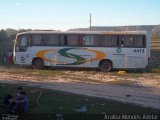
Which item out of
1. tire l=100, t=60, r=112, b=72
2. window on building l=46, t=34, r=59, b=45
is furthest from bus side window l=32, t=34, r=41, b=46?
tire l=100, t=60, r=112, b=72

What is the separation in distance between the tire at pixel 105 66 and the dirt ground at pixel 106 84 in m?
1.07

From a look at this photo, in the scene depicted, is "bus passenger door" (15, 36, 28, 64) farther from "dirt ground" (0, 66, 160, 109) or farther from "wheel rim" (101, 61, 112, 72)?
"wheel rim" (101, 61, 112, 72)

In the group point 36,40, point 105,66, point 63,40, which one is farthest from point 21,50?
point 105,66

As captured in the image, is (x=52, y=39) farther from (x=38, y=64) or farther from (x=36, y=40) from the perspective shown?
(x=38, y=64)

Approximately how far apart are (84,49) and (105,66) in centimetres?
194

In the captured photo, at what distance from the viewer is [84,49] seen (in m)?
29.8

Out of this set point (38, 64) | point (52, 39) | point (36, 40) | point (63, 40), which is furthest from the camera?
point (38, 64)

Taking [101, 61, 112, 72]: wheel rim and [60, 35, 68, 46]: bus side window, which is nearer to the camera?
[101, 61, 112, 72]: wheel rim

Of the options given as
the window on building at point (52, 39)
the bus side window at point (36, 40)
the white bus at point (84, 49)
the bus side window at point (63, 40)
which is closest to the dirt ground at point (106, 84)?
the white bus at point (84, 49)

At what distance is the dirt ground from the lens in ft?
62.0

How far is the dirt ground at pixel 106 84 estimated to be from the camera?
1890 cm

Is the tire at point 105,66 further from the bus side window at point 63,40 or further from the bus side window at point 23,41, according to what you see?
the bus side window at point 23,41

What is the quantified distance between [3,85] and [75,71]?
29.8 ft

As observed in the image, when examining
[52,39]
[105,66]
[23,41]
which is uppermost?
[52,39]
